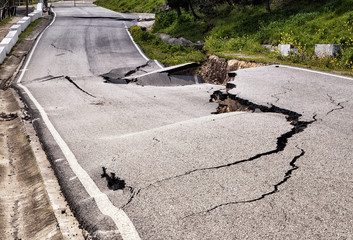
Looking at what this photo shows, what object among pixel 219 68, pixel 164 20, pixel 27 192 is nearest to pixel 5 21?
pixel 164 20

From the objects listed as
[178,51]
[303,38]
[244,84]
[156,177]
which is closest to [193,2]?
[178,51]

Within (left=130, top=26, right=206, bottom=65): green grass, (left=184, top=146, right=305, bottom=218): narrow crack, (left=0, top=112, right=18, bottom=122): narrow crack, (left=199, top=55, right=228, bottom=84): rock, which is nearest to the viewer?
(left=184, top=146, right=305, bottom=218): narrow crack

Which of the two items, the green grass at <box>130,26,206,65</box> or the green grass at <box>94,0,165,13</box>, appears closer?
the green grass at <box>130,26,206,65</box>

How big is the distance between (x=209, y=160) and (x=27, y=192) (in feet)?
8.02

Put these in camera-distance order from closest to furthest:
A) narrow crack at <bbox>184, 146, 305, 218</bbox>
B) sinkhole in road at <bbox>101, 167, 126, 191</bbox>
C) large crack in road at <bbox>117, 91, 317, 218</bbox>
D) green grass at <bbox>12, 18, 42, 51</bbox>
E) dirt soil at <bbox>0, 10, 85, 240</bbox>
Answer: narrow crack at <bbox>184, 146, 305, 218</bbox>, dirt soil at <bbox>0, 10, 85, 240</bbox>, large crack in road at <bbox>117, 91, 317, 218</bbox>, sinkhole in road at <bbox>101, 167, 126, 191</bbox>, green grass at <bbox>12, 18, 42, 51</bbox>

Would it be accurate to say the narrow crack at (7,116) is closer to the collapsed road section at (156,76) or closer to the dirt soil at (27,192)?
the dirt soil at (27,192)

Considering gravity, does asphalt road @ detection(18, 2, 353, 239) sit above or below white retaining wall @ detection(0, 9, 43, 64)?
above

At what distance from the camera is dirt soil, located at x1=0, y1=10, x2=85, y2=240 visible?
152 inches

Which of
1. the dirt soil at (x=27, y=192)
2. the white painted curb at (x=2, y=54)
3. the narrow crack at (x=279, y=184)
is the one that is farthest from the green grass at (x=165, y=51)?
the narrow crack at (x=279, y=184)

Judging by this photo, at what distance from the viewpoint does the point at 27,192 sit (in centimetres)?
487

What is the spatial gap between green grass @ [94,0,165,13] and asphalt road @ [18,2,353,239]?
33190 mm

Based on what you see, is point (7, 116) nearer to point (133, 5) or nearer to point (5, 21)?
point (5, 21)

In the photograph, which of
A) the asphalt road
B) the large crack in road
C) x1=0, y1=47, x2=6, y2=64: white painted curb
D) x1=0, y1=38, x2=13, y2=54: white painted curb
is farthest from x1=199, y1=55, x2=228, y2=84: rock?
x1=0, y1=38, x2=13, y2=54: white painted curb

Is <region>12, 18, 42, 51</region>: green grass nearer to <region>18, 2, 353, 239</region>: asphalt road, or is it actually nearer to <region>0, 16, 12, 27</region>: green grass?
<region>0, 16, 12, 27</region>: green grass
